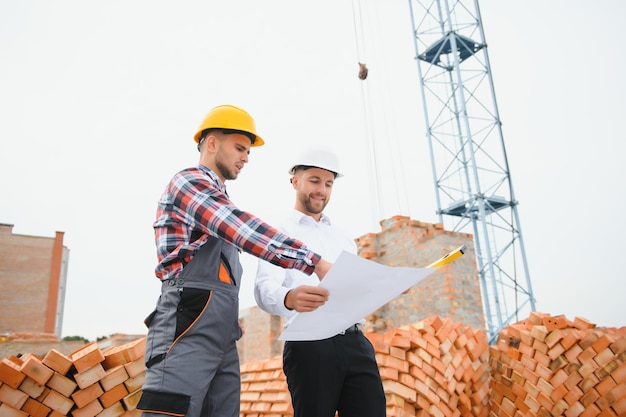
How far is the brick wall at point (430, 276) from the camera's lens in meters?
7.09

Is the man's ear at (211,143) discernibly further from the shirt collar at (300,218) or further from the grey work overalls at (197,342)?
the shirt collar at (300,218)

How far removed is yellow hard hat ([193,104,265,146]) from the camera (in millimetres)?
1688

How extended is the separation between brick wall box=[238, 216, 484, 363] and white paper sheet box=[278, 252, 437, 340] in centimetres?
548

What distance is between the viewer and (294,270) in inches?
80.8

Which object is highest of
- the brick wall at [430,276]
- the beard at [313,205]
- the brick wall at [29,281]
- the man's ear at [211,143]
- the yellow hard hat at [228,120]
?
the brick wall at [29,281]

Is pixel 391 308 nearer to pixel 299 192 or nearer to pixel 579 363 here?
pixel 579 363

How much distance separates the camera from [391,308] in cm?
794

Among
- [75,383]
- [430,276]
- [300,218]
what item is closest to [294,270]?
[300,218]

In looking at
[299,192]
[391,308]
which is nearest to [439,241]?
[391,308]


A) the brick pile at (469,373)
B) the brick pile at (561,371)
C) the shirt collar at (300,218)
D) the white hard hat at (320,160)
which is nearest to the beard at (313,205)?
the shirt collar at (300,218)

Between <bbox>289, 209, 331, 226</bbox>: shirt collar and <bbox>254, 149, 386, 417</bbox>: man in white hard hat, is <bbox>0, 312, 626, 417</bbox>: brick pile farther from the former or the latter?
<bbox>289, 209, 331, 226</bbox>: shirt collar

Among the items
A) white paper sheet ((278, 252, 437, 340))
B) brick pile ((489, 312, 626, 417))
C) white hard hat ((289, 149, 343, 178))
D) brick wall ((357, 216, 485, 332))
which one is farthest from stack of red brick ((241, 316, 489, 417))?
brick wall ((357, 216, 485, 332))

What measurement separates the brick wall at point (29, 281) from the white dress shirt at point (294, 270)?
2838 centimetres

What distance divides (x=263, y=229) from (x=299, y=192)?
87 cm
